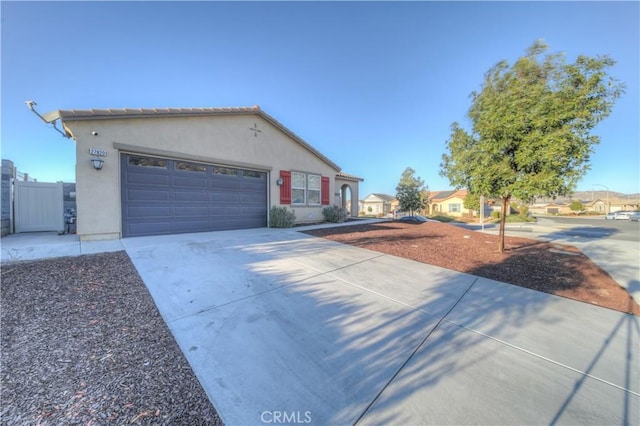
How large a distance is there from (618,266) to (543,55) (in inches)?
231

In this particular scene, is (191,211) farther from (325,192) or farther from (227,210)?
(325,192)

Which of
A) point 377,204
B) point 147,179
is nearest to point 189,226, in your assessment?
point 147,179

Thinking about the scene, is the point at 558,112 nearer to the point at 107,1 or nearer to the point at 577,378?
the point at 577,378

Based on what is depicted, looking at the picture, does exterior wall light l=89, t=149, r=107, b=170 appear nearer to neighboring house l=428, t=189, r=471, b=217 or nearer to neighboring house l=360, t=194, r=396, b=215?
neighboring house l=428, t=189, r=471, b=217

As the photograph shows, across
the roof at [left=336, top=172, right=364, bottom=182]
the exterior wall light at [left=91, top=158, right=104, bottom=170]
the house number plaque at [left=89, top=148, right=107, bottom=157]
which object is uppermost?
the roof at [left=336, top=172, right=364, bottom=182]

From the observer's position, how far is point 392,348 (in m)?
2.36

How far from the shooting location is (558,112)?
4988 millimetres

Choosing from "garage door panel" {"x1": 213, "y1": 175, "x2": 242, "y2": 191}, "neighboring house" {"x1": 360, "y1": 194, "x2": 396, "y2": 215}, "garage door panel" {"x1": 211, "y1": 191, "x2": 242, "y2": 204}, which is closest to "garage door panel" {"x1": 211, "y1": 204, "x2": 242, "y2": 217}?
"garage door panel" {"x1": 211, "y1": 191, "x2": 242, "y2": 204}

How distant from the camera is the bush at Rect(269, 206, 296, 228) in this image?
10406mm

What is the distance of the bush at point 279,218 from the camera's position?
1041cm

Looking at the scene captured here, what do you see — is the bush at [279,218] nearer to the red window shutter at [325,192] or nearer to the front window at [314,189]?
the front window at [314,189]

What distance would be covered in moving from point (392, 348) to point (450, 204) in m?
44.6

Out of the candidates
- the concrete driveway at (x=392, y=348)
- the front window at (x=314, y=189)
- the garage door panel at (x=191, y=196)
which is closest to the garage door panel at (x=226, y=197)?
the garage door panel at (x=191, y=196)

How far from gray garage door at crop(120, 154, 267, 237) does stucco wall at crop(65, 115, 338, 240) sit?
288mm
